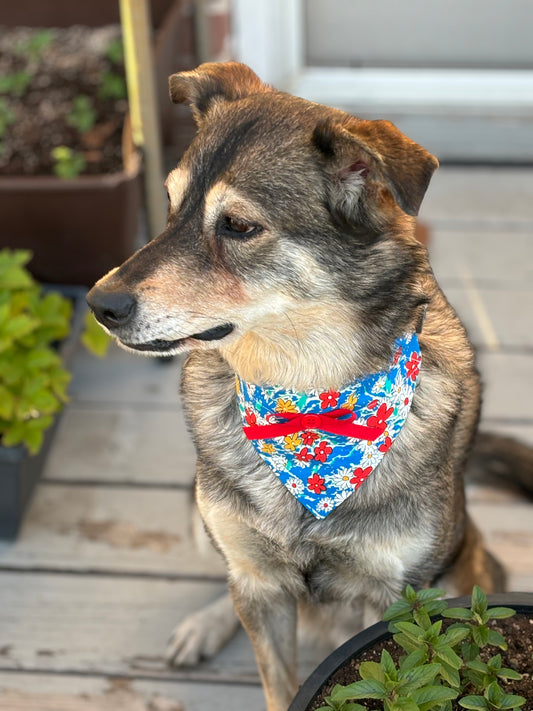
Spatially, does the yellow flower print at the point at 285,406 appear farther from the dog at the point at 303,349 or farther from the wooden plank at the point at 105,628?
the wooden plank at the point at 105,628

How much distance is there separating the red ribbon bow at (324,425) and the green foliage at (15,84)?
2.14 meters

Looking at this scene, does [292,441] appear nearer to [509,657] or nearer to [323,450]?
[323,450]

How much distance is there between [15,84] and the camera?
3191mm

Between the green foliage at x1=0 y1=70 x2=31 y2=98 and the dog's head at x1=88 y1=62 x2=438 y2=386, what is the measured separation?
1990 millimetres

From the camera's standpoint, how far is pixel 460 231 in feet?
11.5

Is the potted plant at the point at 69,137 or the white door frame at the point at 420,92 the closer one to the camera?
the potted plant at the point at 69,137

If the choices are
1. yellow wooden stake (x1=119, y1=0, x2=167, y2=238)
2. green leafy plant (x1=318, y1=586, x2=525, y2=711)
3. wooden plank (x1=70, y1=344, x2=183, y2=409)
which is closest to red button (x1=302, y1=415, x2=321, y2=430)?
green leafy plant (x1=318, y1=586, x2=525, y2=711)

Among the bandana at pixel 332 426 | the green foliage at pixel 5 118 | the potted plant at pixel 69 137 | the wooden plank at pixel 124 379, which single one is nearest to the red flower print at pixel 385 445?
the bandana at pixel 332 426

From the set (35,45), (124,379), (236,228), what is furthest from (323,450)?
(35,45)

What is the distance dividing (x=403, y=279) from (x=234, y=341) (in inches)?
11.7

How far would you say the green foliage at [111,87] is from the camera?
3.20 metres

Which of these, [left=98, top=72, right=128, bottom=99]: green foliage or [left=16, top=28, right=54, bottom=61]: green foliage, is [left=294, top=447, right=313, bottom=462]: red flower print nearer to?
[left=98, top=72, right=128, bottom=99]: green foliage

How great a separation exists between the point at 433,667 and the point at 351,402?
1.50 ft

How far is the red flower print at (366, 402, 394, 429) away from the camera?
1536mm
